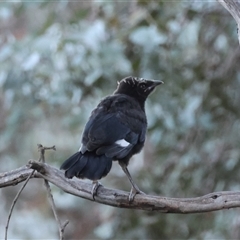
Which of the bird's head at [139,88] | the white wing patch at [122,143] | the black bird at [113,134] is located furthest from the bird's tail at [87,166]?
the bird's head at [139,88]

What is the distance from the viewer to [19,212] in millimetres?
8617

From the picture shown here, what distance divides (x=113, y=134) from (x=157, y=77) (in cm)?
147

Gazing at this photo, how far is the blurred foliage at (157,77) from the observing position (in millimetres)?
4543

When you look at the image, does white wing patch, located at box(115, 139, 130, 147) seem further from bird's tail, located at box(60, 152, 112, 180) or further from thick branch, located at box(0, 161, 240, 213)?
thick branch, located at box(0, 161, 240, 213)

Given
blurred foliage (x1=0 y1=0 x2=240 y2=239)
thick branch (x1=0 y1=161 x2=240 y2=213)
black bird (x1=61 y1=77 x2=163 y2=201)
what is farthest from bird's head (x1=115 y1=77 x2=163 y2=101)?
thick branch (x1=0 y1=161 x2=240 y2=213)

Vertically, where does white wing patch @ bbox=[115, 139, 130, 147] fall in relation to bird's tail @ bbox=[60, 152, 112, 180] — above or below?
above

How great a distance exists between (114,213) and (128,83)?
53.7 inches

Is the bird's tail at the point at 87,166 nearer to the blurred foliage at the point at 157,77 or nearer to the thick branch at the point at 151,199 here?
the thick branch at the point at 151,199

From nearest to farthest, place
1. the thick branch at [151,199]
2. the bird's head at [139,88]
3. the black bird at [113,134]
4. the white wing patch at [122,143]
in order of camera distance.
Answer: the thick branch at [151,199]
the black bird at [113,134]
the white wing patch at [122,143]
the bird's head at [139,88]

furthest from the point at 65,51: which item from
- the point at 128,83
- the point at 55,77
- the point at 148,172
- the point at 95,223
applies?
the point at 95,223

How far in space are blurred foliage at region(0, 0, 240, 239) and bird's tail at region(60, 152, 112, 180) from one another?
1.27 m

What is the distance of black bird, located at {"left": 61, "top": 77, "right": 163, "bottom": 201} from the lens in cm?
307

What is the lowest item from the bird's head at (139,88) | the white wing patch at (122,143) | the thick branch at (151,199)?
the thick branch at (151,199)

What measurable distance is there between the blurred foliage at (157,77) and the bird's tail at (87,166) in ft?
4.16
